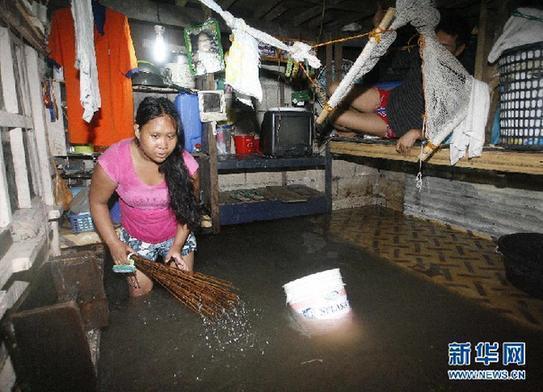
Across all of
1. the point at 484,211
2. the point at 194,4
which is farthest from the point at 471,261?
the point at 194,4

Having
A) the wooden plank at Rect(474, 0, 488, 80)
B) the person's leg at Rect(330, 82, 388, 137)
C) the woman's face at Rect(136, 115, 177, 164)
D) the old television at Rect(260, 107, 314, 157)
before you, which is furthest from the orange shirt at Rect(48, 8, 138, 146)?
the wooden plank at Rect(474, 0, 488, 80)

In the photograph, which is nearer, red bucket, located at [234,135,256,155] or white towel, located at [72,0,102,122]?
white towel, located at [72,0,102,122]

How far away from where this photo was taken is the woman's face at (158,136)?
2553 mm

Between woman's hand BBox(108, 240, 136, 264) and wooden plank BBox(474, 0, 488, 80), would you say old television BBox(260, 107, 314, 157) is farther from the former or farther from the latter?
woman's hand BBox(108, 240, 136, 264)

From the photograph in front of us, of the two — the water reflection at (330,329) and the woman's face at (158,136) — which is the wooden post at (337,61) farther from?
the water reflection at (330,329)

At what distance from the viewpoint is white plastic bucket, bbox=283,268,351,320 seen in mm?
2562

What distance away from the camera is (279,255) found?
4340mm

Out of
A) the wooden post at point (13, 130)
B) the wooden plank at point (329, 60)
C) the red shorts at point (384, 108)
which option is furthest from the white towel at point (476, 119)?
the wooden post at point (13, 130)

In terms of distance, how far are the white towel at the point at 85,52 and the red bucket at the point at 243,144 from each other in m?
2.76

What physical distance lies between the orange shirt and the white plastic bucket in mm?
3136

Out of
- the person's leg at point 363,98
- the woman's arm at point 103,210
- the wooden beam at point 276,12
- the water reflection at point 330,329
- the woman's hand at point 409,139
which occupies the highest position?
the wooden beam at point 276,12

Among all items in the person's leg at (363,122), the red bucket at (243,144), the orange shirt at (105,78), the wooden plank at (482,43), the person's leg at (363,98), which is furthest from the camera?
the red bucket at (243,144)

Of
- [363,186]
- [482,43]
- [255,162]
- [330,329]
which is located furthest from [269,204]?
[482,43]

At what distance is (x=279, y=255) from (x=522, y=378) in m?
2.74
